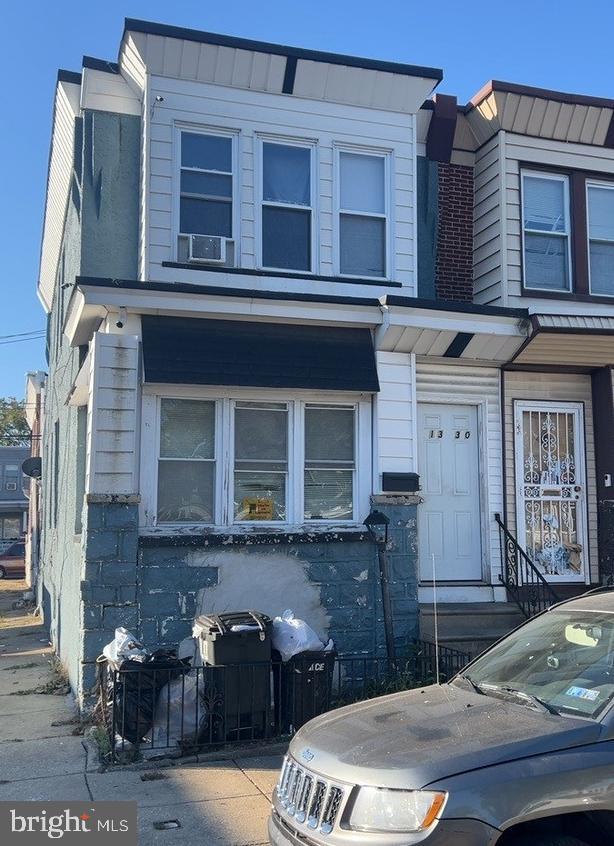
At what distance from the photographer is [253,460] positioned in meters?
8.63

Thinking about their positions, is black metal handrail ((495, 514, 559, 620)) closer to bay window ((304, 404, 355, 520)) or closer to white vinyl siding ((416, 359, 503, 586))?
white vinyl siding ((416, 359, 503, 586))

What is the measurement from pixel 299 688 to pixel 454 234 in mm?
5921

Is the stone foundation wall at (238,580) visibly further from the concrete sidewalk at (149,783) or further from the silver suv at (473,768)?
the silver suv at (473,768)

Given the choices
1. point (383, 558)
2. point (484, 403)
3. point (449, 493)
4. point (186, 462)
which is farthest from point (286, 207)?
point (383, 558)

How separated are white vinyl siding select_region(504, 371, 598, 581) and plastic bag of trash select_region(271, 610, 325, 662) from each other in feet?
10.9

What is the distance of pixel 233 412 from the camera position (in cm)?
859

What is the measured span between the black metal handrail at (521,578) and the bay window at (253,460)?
5.89ft

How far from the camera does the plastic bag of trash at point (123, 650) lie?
672 cm

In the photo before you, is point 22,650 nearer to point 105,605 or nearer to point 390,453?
point 105,605

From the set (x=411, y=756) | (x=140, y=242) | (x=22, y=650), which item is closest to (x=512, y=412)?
(x=140, y=242)

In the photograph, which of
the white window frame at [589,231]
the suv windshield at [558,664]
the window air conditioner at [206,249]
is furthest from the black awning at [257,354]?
the suv windshield at [558,664]

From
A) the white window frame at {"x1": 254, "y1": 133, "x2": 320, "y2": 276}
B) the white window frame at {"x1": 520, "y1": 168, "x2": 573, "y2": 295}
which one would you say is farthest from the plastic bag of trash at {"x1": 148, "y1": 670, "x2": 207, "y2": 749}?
the white window frame at {"x1": 520, "y1": 168, "x2": 573, "y2": 295}

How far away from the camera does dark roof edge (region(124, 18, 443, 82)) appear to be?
8.54m

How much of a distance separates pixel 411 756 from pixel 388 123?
25.5ft
